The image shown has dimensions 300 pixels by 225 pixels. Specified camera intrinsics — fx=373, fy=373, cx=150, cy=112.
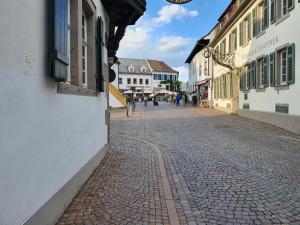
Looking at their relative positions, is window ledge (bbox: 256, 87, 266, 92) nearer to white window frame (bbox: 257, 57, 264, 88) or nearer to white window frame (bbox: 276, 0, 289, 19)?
white window frame (bbox: 257, 57, 264, 88)

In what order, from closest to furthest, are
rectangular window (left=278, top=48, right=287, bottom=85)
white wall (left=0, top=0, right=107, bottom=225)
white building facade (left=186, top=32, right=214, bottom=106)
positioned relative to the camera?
white wall (left=0, top=0, right=107, bottom=225)
rectangular window (left=278, top=48, right=287, bottom=85)
white building facade (left=186, top=32, right=214, bottom=106)

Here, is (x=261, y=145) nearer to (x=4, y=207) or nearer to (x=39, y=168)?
(x=39, y=168)

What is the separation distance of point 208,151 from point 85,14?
4.79 metres

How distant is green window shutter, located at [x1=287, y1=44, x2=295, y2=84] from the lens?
14062 millimetres

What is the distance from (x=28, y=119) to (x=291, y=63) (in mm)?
12813

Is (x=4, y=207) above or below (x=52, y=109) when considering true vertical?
below

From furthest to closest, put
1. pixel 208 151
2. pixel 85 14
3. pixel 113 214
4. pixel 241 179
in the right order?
pixel 208 151 < pixel 85 14 < pixel 241 179 < pixel 113 214

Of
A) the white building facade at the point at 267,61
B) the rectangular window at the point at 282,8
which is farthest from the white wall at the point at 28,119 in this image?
the rectangular window at the point at 282,8

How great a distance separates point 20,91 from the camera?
324cm

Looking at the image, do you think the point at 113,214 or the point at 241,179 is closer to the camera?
the point at 113,214

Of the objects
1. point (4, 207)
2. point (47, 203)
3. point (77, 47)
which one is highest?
point (77, 47)

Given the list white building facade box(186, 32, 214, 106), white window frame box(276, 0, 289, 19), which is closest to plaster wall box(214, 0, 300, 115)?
white window frame box(276, 0, 289, 19)

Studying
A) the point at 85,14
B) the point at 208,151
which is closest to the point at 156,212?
the point at 85,14

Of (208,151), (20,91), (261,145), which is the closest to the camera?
(20,91)
